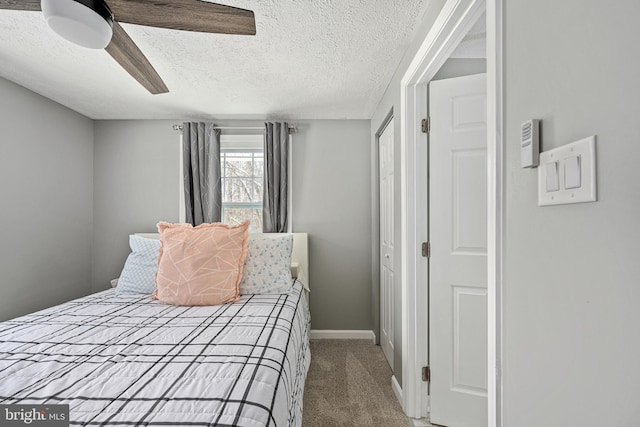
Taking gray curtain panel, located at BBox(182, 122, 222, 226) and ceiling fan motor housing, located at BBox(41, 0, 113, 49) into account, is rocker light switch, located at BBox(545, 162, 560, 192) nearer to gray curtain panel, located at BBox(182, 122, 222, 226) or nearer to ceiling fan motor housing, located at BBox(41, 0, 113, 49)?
ceiling fan motor housing, located at BBox(41, 0, 113, 49)

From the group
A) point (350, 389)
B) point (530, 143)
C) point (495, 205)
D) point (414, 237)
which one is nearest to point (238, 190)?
point (414, 237)

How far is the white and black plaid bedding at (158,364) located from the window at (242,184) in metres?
1.46

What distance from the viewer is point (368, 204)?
323 cm

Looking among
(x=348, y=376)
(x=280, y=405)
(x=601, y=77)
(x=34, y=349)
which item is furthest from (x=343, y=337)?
(x=601, y=77)

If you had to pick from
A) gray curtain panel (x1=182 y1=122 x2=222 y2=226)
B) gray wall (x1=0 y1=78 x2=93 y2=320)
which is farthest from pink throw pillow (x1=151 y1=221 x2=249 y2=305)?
gray wall (x1=0 y1=78 x2=93 y2=320)

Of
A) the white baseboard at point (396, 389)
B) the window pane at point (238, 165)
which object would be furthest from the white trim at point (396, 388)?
the window pane at point (238, 165)

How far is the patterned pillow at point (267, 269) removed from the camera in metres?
2.34

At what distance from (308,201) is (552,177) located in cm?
262

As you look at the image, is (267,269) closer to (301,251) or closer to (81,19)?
(301,251)

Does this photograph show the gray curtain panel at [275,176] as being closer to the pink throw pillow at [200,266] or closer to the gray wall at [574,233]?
the pink throw pillow at [200,266]

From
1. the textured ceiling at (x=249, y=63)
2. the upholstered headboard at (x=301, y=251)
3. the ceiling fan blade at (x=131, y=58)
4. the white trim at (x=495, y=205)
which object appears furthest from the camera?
the upholstered headboard at (x=301, y=251)

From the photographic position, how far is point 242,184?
3316mm

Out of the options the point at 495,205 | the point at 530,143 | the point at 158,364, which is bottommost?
the point at 158,364

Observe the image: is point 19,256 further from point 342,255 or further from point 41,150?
point 342,255
